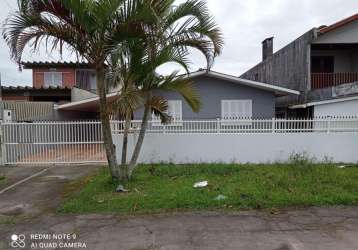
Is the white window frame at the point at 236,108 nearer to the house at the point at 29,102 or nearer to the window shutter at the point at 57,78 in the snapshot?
the house at the point at 29,102

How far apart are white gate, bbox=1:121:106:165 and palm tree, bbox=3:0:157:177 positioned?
14.4ft

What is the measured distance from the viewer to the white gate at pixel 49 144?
439 inches

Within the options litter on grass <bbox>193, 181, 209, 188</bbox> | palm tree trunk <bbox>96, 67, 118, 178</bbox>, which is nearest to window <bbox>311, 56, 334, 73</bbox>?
litter on grass <bbox>193, 181, 209, 188</bbox>

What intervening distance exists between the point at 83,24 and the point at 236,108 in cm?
983

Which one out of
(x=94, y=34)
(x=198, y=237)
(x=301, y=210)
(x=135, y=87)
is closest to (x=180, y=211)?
(x=198, y=237)

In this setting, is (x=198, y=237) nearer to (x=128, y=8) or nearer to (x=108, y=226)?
(x=108, y=226)

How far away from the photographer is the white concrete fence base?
10.4m

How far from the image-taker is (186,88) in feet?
25.6

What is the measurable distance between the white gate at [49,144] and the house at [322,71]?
987 centimetres

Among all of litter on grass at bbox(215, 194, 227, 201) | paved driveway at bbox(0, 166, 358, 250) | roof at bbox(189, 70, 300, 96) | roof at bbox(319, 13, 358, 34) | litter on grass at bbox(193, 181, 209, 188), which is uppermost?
roof at bbox(319, 13, 358, 34)

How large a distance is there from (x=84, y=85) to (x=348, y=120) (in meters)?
22.2

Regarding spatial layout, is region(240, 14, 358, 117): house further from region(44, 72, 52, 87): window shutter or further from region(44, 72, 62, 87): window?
region(44, 72, 52, 87): window shutter

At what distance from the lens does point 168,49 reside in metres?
7.16

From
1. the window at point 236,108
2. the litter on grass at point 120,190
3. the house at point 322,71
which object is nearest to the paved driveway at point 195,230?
the litter on grass at point 120,190
